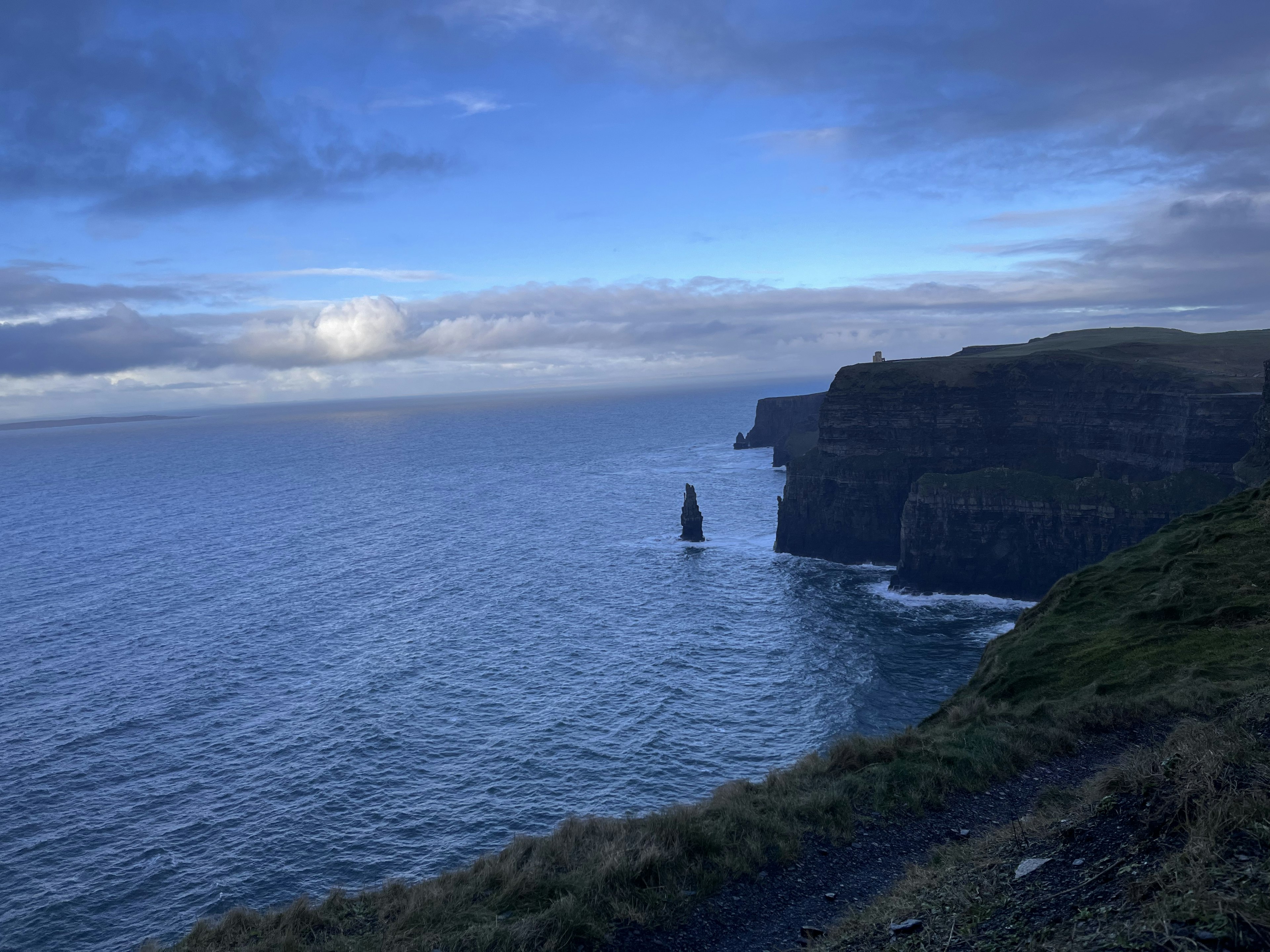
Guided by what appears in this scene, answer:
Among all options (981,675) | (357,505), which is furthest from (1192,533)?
(357,505)

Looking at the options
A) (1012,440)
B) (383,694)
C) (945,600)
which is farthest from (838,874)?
(1012,440)

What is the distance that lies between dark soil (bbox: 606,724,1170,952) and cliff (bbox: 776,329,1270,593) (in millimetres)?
63928

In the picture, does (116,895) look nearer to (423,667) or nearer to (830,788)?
(423,667)

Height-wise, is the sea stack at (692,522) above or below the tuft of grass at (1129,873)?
below

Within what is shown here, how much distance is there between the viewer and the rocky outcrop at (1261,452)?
63.2 meters

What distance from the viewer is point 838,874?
52.7ft

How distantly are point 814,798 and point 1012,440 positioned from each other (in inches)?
3333

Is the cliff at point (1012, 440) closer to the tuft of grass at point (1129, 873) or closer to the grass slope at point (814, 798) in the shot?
the grass slope at point (814, 798)

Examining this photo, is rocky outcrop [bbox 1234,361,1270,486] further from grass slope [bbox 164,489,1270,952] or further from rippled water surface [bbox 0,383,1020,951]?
grass slope [bbox 164,489,1270,952]

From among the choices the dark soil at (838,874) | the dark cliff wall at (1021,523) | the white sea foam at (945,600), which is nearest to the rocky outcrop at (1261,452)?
the dark cliff wall at (1021,523)

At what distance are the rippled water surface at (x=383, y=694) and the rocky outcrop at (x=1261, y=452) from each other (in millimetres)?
22100

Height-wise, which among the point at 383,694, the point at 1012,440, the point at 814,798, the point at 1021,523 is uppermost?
the point at 1012,440

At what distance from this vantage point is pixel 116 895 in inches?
1336

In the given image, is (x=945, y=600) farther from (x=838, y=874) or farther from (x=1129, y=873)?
(x=1129, y=873)
